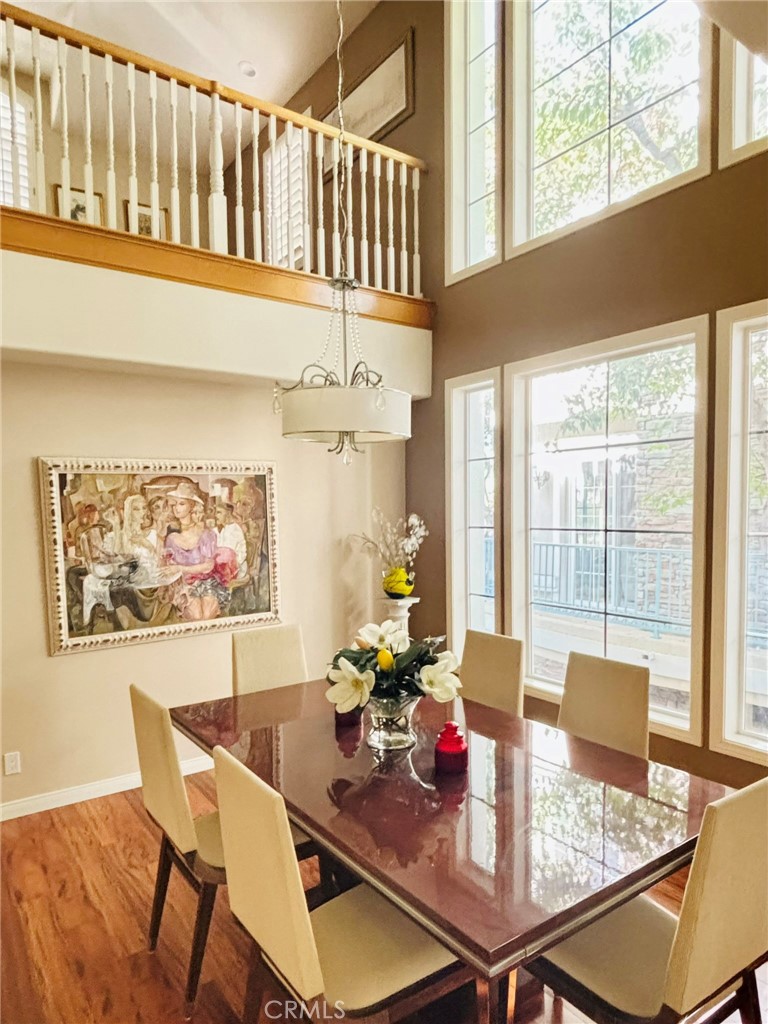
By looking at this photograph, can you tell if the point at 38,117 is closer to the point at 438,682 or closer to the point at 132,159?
the point at 132,159

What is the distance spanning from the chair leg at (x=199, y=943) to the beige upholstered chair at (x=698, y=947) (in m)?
1.04

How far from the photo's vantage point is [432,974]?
1547 mm

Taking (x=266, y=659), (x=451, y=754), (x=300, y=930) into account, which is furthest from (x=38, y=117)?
(x=300, y=930)

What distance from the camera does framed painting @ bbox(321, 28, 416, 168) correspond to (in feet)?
14.3

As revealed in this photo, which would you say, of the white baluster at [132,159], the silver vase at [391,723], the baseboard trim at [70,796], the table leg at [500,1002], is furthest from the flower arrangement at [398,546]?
the table leg at [500,1002]

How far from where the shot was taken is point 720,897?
1357 mm

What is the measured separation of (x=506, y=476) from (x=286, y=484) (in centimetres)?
142

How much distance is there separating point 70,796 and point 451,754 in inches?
102

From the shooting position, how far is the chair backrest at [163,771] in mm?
1957

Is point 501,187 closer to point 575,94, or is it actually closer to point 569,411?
point 575,94

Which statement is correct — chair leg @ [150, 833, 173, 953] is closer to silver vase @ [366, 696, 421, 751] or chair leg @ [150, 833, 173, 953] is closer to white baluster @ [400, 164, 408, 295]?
silver vase @ [366, 696, 421, 751]

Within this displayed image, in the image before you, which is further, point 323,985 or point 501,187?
point 501,187

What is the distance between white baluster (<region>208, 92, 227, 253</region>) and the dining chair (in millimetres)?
2353

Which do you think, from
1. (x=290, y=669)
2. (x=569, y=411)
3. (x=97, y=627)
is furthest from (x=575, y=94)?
(x=97, y=627)
